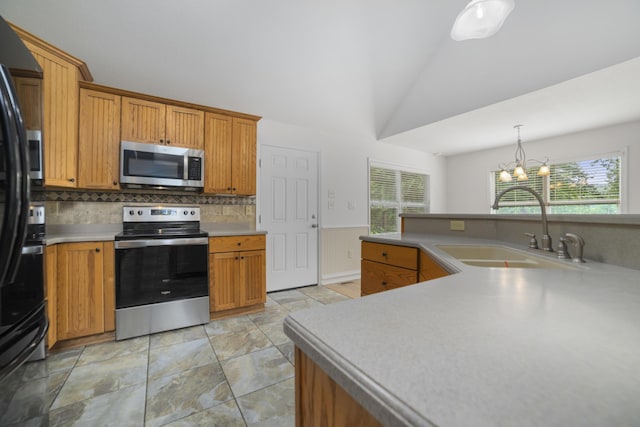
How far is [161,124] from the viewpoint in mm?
2500

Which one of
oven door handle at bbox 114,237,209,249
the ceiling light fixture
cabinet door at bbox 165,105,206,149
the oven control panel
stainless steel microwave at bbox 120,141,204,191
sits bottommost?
oven door handle at bbox 114,237,209,249

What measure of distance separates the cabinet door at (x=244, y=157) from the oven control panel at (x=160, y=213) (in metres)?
0.51

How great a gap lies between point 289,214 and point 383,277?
1.87 metres

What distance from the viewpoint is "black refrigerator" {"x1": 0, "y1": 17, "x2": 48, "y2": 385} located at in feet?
2.26

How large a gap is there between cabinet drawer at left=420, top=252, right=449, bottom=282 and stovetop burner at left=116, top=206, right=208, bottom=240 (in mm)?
1834

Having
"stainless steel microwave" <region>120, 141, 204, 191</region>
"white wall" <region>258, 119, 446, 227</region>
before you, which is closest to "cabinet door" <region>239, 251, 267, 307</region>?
"stainless steel microwave" <region>120, 141, 204, 191</region>

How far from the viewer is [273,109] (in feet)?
10.4

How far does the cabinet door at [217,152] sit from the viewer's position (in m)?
2.68

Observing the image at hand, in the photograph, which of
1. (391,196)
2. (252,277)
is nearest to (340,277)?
(252,277)

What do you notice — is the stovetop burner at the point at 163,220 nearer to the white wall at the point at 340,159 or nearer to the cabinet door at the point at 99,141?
the cabinet door at the point at 99,141

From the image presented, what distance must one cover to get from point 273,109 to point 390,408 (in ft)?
10.8

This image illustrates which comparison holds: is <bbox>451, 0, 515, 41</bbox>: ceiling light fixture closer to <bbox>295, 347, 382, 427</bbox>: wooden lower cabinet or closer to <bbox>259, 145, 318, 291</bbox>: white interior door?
<bbox>295, 347, 382, 427</bbox>: wooden lower cabinet

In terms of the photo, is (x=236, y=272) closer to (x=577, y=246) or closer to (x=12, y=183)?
(x=12, y=183)

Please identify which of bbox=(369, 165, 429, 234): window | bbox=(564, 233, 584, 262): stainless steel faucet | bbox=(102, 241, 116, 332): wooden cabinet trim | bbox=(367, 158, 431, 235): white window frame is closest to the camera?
bbox=(564, 233, 584, 262): stainless steel faucet
